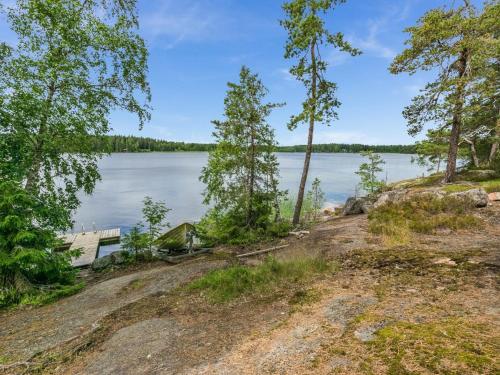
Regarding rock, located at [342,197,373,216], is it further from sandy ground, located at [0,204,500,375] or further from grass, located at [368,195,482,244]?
sandy ground, located at [0,204,500,375]

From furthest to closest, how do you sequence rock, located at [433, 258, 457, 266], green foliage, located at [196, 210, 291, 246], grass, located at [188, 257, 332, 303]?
1. green foliage, located at [196, 210, 291, 246]
2. grass, located at [188, 257, 332, 303]
3. rock, located at [433, 258, 457, 266]

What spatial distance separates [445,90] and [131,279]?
1796 centimetres

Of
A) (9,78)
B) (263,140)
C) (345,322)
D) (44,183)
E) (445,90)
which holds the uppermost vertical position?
(445,90)

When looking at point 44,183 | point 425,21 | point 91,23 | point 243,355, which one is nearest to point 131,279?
point 44,183

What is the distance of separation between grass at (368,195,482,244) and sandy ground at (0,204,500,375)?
1343 mm

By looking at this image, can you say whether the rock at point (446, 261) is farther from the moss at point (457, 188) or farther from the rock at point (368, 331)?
the moss at point (457, 188)

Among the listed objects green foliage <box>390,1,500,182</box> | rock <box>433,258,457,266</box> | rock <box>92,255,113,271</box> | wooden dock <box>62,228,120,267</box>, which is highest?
green foliage <box>390,1,500,182</box>

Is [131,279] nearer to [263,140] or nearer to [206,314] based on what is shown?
[206,314]

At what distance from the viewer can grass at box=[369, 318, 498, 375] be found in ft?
9.80

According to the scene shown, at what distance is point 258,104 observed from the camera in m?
13.9

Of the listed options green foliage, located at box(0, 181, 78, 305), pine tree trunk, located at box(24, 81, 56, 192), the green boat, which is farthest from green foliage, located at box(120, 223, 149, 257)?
pine tree trunk, located at box(24, 81, 56, 192)

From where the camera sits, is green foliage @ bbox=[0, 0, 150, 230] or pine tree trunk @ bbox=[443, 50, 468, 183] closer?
green foliage @ bbox=[0, 0, 150, 230]

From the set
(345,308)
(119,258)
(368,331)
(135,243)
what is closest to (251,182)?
(135,243)

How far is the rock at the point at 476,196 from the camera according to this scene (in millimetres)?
12050
